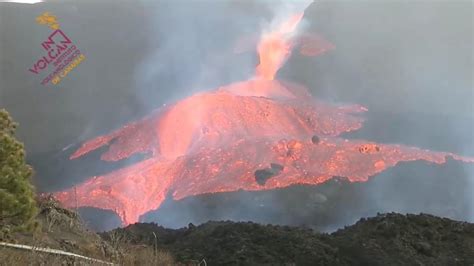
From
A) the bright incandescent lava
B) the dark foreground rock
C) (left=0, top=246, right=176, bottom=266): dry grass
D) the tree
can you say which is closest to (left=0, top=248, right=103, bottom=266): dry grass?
(left=0, top=246, right=176, bottom=266): dry grass

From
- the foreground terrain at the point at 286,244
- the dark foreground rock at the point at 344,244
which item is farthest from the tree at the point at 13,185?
the dark foreground rock at the point at 344,244

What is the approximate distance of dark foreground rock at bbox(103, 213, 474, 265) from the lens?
10039 mm

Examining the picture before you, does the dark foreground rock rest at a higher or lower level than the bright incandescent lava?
lower

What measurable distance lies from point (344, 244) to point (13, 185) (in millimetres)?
7197

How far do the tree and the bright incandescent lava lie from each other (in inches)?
658

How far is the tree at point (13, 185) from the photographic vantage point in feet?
19.4

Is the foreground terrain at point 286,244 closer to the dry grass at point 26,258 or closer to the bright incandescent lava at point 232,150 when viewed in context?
the dry grass at point 26,258

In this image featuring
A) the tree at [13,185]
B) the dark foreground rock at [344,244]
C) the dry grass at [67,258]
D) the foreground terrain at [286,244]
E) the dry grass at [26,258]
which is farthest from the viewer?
the dark foreground rock at [344,244]

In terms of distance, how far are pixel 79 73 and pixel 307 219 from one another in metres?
20.0

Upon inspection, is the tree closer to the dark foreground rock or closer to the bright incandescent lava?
the dark foreground rock

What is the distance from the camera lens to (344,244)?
10.7 meters

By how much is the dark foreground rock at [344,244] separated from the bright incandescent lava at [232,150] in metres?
12.3

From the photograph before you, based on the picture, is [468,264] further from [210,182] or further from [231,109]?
[231,109]

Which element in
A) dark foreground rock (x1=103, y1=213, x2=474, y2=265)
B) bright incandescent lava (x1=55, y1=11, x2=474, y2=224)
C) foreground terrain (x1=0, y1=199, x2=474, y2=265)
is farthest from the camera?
bright incandescent lava (x1=55, y1=11, x2=474, y2=224)
